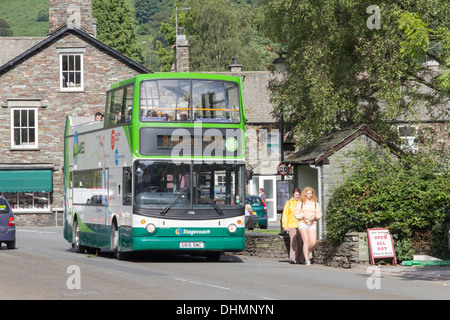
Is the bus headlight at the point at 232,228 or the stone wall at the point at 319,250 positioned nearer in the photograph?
the stone wall at the point at 319,250

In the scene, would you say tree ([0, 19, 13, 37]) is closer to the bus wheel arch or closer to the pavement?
the bus wheel arch

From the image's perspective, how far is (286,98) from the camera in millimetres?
28656

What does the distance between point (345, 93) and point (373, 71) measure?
1428mm

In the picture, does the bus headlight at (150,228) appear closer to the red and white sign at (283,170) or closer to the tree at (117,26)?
the red and white sign at (283,170)

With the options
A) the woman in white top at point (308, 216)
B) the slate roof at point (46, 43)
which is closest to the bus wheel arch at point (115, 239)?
the woman in white top at point (308, 216)

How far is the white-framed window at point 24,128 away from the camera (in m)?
49.7

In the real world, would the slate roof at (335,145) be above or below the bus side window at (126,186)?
above

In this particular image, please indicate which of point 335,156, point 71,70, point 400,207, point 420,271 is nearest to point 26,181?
point 71,70

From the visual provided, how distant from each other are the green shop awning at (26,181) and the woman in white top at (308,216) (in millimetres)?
28967

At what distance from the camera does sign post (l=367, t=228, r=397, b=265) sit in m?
20.8

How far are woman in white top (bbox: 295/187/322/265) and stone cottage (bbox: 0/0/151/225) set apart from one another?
28.9 metres

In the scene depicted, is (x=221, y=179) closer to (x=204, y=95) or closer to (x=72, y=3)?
(x=204, y=95)

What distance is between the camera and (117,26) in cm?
8775
